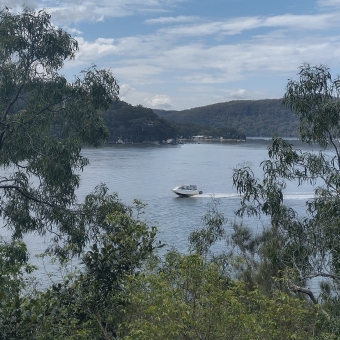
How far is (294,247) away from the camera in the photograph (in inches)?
300

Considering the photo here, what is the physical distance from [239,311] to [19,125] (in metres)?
6.45

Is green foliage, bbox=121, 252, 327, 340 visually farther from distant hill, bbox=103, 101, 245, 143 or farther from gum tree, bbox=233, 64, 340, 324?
distant hill, bbox=103, 101, 245, 143

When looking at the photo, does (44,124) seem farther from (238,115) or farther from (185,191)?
(238,115)

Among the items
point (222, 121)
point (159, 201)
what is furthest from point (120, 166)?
point (222, 121)

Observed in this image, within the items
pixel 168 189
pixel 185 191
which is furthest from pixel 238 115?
pixel 185 191

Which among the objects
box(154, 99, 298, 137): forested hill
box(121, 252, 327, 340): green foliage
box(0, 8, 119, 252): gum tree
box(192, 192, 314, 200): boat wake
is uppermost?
box(154, 99, 298, 137): forested hill

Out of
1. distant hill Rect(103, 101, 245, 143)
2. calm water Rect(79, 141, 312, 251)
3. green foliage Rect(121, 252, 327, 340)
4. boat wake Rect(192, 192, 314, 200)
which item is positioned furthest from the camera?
distant hill Rect(103, 101, 245, 143)

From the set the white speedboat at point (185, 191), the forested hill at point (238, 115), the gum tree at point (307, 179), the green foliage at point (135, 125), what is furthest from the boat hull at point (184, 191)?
the forested hill at point (238, 115)

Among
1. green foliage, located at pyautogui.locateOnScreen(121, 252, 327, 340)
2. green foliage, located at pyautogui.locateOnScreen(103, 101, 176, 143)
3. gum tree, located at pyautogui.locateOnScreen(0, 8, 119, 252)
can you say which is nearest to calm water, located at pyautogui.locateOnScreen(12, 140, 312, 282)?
gum tree, located at pyautogui.locateOnScreen(0, 8, 119, 252)

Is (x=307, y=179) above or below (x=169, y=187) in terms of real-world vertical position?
above

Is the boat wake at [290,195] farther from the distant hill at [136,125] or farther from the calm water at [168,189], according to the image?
the distant hill at [136,125]

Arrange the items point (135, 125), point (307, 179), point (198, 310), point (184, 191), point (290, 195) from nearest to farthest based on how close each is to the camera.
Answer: point (198, 310), point (307, 179), point (290, 195), point (184, 191), point (135, 125)

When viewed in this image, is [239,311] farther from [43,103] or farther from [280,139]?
[43,103]

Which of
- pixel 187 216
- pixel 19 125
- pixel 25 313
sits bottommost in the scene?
pixel 187 216
